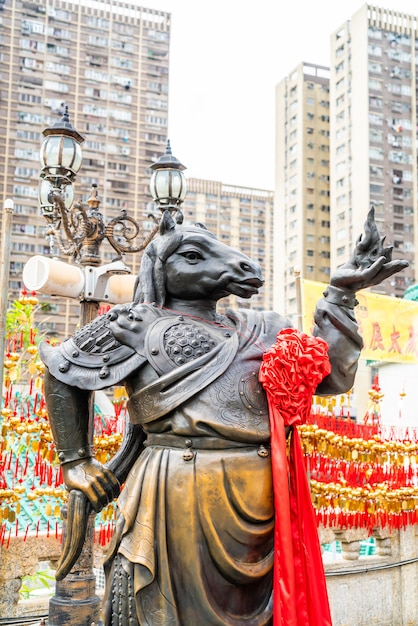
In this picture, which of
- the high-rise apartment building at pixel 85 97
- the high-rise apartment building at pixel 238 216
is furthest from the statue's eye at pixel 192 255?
the high-rise apartment building at pixel 238 216

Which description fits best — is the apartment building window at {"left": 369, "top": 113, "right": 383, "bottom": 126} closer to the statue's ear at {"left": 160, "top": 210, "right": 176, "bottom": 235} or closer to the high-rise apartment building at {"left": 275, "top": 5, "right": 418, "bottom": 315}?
the high-rise apartment building at {"left": 275, "top": 5, "right": 418, "bottom": 315}

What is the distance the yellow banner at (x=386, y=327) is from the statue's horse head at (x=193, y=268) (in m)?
4.79

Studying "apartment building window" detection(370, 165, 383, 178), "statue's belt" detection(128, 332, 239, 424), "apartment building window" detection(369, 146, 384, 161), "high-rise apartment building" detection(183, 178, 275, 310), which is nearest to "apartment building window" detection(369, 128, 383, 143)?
"apartment building window" detection(369, 146, 384, 161)

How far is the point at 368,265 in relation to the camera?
2.58 meters

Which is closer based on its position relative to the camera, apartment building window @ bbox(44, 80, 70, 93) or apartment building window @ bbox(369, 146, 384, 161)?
apartment building window @ bbox(44, 80, 70, 93)

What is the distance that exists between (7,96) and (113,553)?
129ft

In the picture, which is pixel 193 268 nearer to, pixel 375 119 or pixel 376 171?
pixel 376 171

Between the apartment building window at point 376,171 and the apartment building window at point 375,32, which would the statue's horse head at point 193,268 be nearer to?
the apartment building window at point 376,171

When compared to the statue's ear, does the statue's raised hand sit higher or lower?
lower

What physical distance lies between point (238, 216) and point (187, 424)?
55892mm

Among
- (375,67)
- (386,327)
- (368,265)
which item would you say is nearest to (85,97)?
(375,67)

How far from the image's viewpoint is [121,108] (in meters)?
41.1

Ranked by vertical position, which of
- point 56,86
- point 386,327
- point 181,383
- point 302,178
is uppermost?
point 56,86

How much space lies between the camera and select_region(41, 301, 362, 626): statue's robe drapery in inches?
93.6
